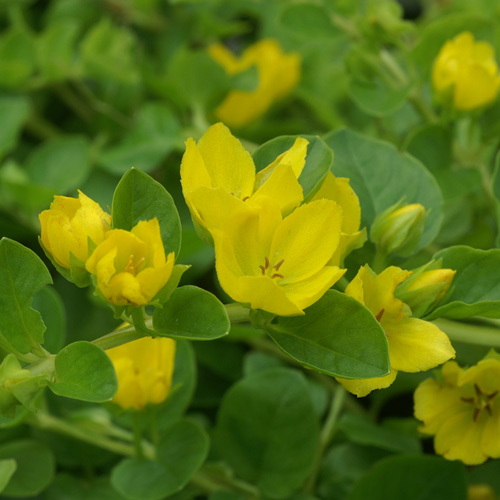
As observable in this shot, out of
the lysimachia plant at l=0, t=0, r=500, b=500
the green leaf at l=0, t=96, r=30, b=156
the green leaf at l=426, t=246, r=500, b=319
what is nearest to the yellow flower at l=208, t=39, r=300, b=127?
the lysimachia plant at l=0, t=0, r=500, b=500

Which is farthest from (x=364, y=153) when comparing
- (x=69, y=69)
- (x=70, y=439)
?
(x=69, y=69)

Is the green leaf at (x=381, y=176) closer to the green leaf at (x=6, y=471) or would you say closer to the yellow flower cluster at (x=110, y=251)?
the yellow flower cluster at (x=110, y=251)

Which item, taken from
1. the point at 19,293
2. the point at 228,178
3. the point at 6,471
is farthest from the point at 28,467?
the point at 228,178

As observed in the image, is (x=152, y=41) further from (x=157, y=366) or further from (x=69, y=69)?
(x=157, y=366)

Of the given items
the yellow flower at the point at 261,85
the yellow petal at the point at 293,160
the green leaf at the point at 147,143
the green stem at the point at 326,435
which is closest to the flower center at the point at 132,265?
the yellow petal at the point at 293,160

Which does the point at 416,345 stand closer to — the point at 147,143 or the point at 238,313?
the point at 238,313

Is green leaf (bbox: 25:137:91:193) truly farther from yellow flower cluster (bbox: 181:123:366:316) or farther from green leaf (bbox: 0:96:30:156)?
yellow flower cluster (bbox: 181:123:366:316)
